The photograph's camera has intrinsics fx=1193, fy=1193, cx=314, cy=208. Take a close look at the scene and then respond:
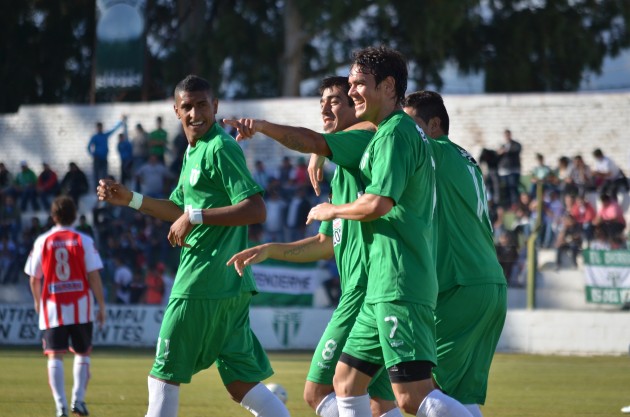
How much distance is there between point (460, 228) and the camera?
703 centimetres

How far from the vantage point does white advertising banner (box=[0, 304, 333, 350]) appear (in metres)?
22.0

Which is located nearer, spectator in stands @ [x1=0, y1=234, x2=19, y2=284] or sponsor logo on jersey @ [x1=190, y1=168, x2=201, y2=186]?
sponsor logo on jersey @ [x1=190, y1=168, x2=201, y2=186]

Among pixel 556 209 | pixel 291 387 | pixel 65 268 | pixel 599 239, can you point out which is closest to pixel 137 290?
pixel 556 209

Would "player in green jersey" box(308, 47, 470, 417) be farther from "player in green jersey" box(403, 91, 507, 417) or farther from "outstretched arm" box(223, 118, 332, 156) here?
"player in green jersey" box(403, 91, 507, 417)

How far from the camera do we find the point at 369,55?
20.6ft

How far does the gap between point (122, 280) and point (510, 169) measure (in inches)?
343

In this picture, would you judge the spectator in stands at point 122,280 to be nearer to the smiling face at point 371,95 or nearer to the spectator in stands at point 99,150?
the spectator in stands at point 99,150

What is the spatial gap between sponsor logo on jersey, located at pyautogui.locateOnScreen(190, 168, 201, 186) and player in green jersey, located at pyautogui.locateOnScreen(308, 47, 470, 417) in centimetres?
134

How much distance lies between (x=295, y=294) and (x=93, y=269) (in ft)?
36.7

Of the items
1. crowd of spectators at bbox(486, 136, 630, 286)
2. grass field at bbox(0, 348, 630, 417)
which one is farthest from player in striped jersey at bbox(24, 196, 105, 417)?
crowd of spectators at bbox(486, 136, 630, 286)

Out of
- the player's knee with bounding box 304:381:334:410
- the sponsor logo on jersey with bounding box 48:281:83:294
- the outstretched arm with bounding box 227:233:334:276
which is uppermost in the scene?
the outstretched arm with bounding box 227:233:334:276

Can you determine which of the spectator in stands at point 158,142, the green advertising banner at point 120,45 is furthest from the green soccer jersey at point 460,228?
the green advertising banner at point 120,45

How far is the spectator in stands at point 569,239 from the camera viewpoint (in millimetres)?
21406

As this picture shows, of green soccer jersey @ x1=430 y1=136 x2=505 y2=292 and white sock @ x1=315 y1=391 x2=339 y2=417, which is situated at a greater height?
green soccer jersey @ x1=430 y1=136 x2=505 y2=292
